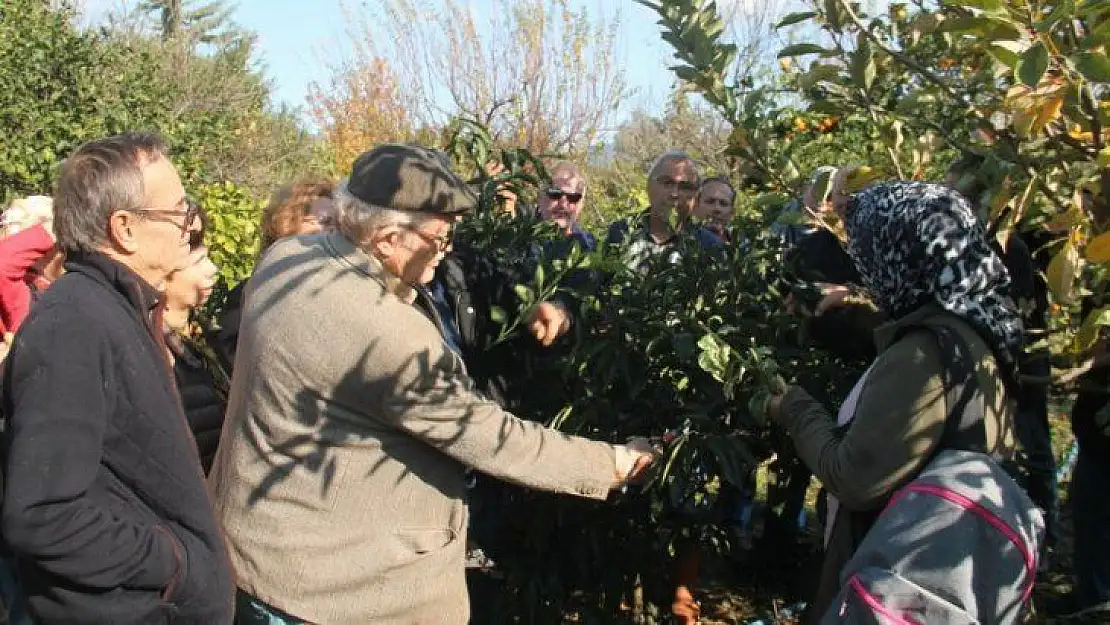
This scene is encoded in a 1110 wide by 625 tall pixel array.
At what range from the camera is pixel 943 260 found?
1946 millimetres

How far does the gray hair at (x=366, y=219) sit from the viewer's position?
206 centimetres

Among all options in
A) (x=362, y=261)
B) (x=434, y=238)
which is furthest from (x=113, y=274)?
(x=434, y=238)

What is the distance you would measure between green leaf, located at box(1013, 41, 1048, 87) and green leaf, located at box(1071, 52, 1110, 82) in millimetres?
55

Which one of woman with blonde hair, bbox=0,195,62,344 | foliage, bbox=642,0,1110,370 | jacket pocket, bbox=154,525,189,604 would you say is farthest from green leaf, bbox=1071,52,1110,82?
woman with blonde hair, bbox=0,195,62,344

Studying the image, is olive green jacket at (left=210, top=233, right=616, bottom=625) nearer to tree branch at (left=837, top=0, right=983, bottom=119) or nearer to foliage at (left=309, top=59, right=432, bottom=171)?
tree branch at (left=837, top=0, right=983, bottom=119)

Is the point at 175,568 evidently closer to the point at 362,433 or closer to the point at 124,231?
the point at 362,433

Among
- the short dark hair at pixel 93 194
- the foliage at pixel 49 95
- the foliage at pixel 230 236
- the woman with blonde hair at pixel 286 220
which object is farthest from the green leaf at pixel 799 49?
the foliage at pixel 49 95

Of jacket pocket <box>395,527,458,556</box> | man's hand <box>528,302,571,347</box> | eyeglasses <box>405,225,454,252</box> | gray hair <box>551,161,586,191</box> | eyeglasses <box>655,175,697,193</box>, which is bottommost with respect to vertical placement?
jacket pocket <box>395,527,458,556</box>

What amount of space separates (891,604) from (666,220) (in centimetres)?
134

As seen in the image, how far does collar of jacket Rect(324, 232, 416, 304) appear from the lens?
203cm

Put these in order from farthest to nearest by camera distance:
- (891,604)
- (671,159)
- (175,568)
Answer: (671,159)
(175,568)
(891,604)

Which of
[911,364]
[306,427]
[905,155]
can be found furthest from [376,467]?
[905,155]

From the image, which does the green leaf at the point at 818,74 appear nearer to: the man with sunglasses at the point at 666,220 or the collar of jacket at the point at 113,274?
the man with sunglasses at the point at 666,220

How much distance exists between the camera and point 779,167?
7.70ft
